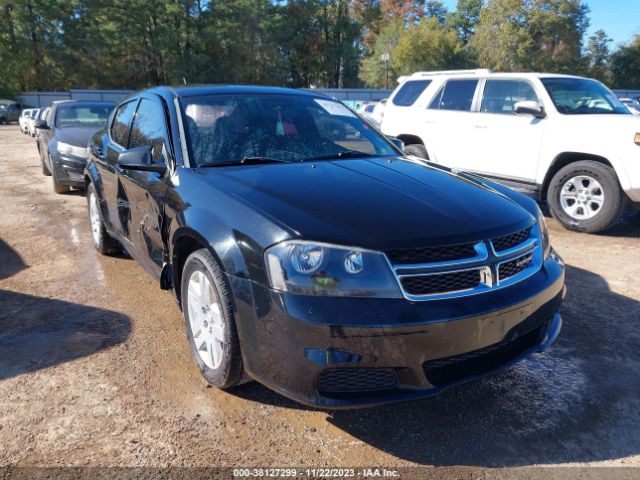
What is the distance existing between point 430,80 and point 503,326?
6492 mm

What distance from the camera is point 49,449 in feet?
8.21

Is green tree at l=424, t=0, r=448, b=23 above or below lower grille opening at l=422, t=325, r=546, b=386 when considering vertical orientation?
above

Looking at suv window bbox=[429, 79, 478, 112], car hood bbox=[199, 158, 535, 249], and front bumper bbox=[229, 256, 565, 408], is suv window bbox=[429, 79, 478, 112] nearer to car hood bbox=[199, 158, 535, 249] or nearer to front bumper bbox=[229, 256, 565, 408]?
car hood bbox=[199, 158, 535, 249]

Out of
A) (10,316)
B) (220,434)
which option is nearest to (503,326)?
(220,434)

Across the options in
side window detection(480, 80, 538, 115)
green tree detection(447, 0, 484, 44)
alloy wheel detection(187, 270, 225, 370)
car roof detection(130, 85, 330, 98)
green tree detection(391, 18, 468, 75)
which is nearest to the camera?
alloy wheel detection(187, 270, 225, 370)

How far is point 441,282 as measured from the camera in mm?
2316

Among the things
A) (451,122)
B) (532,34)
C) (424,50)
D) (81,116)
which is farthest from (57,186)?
(532,34)

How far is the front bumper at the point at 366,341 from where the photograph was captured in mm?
2205

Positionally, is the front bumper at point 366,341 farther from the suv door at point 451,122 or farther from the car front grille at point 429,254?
the suv door at point 451,122

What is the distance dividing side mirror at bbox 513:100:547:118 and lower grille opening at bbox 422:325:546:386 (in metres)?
4.54

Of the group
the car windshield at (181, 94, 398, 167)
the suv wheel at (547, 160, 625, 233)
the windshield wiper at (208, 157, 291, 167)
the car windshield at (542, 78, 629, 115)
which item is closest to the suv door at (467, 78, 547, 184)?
the car windshield at (542, 78, 629, 115)

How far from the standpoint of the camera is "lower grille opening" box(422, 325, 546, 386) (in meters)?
2.35

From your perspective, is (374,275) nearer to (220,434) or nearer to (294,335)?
(294,335)

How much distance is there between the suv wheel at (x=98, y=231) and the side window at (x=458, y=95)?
5.03m
